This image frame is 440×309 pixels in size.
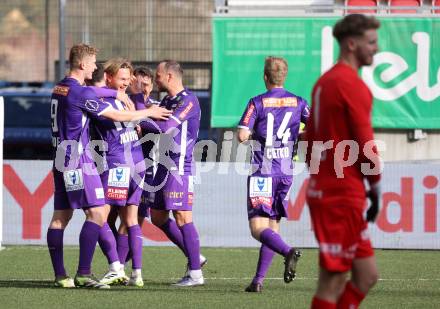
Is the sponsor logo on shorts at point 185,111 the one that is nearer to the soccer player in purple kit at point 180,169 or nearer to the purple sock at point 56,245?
the soccer player in purple kit at point 180,169

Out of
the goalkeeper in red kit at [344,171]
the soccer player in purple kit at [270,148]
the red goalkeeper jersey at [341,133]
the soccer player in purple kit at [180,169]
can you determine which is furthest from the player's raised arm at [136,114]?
the goalkeeper in red kit at [344,171]

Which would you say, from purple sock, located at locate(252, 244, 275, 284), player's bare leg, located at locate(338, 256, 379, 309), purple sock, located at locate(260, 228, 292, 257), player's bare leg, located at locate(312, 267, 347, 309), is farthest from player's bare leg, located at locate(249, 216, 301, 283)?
player's bare leg, located at locate(312, 267, 347, 309)

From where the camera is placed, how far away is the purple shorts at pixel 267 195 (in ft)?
30.5

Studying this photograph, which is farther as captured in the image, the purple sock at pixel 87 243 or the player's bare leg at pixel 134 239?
the player's bare leg at pixel 134 239

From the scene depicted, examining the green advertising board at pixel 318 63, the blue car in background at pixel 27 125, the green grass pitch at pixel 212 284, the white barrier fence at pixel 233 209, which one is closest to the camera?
the green grass pitch at pixel 212 284

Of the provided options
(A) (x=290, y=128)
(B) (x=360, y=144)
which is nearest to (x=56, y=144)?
(A) (x=290, y=128)

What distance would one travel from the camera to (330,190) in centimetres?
604

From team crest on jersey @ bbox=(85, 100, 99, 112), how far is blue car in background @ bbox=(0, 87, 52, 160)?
47.7 ft

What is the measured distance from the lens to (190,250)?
9.63 metres

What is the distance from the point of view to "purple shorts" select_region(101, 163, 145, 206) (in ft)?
31.9

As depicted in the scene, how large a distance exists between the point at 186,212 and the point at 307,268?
207 cm

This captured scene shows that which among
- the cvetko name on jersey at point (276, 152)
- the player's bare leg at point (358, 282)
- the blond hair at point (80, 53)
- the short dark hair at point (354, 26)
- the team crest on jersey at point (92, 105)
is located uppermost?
the short dark hair at point (354, 26)

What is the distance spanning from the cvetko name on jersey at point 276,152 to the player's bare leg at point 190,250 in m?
0.92

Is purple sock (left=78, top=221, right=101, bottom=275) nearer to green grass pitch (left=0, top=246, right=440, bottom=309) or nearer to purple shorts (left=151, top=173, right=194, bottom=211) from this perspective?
green grass pitch (left=0, top=246, right=440, bottom=309)
